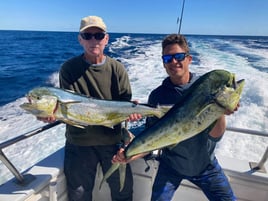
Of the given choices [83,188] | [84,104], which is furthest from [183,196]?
[84,104]

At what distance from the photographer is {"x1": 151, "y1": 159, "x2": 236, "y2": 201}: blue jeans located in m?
1.92

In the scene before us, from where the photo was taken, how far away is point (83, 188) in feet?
7.29

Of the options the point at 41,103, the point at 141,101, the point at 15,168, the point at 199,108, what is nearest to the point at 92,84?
the point at 41,103

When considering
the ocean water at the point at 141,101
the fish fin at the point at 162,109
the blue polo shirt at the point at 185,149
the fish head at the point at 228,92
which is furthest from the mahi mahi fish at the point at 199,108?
the ocean water at the point at 141,101

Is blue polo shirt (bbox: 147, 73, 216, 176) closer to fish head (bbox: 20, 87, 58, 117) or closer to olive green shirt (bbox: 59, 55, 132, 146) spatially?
olive green shirt (bbox: 59, 55, 132, 146)

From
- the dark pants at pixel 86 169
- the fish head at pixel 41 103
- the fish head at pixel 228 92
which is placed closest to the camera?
the fish head at pixel 228 92

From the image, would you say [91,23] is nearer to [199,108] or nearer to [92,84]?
[92,84]

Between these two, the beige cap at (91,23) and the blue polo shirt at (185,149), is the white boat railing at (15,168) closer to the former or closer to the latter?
the blue polo shirt at (185,149)

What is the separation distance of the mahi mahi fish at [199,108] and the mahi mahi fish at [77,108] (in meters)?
0.33

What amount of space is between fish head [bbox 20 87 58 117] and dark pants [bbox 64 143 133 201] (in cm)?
52

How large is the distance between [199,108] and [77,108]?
81 cm

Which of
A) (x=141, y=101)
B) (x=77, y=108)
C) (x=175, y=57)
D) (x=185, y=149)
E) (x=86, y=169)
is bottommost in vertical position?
(x=141, y=101)

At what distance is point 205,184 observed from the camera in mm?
1958

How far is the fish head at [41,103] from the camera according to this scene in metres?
1.73
